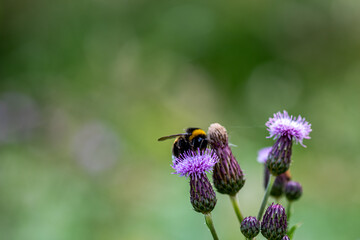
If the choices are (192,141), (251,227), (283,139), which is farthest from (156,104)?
(251,227)

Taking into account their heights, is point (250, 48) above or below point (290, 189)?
above

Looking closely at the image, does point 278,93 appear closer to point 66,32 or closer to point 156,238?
point 156,238

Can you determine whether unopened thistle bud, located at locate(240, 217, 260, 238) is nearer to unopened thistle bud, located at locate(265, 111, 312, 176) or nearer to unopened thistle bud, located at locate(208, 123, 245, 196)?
unopened thistle bud, located at locate(208, 123, 245, 196)

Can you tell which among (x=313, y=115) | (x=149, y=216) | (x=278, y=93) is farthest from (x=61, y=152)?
(x=313, y=115)

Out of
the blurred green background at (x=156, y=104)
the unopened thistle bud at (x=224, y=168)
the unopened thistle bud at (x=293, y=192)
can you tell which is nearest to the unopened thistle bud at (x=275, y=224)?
the unopened thistle bud at (x=224, y=168)

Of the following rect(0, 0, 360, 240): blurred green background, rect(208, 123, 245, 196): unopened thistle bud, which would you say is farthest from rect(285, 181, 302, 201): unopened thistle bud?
rect(0, 0, 360, 240): blurred green background

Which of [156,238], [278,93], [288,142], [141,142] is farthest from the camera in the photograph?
[278,93]
